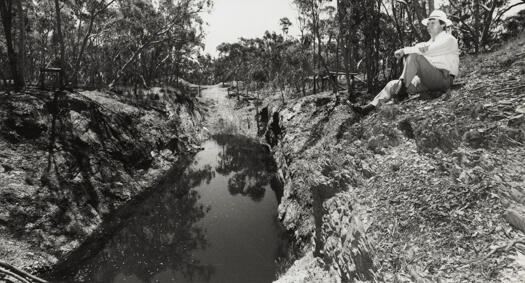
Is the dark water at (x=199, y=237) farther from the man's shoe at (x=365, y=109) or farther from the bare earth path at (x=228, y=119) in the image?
the bare earth path at (x=228, y=119)

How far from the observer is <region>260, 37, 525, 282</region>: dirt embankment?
374 cm

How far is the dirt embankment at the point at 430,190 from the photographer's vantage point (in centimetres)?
374

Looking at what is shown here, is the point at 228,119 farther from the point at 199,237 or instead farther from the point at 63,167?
the point at 199,237

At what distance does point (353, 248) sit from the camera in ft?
18.5

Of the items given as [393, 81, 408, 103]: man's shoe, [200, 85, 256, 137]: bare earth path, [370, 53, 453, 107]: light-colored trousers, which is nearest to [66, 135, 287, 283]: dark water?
[393, 81, 408, 103]: man's shoe

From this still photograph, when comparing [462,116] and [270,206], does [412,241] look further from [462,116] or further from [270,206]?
[270,206]

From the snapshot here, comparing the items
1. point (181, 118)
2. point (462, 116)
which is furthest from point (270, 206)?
point (181, 118)

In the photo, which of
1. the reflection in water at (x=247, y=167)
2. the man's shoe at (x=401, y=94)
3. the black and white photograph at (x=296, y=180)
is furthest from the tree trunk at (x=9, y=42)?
the man's shoe at (x=401, y=94)

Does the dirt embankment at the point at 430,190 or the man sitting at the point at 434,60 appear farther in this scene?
the man sitting at the point at 434,60

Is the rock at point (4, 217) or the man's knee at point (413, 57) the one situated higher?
the man's knee at point (413, 57)

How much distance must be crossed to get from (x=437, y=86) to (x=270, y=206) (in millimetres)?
11620

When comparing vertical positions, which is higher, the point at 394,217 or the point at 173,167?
the point at 394,217

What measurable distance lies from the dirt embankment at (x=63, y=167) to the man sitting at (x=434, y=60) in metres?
12.5

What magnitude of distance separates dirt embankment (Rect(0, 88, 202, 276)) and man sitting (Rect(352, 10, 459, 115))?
1252 centimetres
